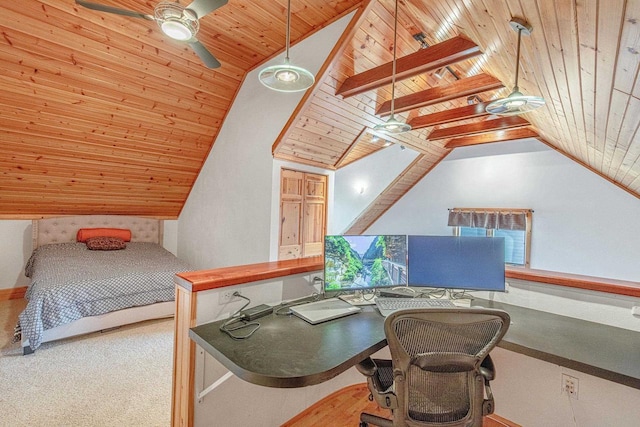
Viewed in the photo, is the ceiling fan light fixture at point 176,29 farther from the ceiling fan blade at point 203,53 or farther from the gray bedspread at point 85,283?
the gray bedspread at point 85,283

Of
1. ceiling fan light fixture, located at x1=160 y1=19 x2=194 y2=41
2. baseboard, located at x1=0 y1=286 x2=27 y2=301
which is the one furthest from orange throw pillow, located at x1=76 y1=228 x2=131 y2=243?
ceiling fan light fixture, located at x1=160 y1=19 x2=194 y2=41

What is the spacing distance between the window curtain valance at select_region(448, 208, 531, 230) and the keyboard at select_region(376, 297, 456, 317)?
425cm

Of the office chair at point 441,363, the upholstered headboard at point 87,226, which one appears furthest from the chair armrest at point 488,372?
the upholstered headboard at point 87,226

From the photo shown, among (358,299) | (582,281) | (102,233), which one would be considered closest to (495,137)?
(582,281)

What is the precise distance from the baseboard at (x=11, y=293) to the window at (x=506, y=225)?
23.2 feet

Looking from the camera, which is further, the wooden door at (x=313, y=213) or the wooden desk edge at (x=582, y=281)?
the wooden door at (x=313, y=213)

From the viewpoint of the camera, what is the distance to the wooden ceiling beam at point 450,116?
365cm

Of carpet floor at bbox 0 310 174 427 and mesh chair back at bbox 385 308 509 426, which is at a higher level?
mesh chair back at bbox 385 308 509 426

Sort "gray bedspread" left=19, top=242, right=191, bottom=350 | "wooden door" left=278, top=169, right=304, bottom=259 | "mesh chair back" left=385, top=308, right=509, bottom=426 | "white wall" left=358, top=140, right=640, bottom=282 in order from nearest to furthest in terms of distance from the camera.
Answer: "mesh chair back" left=385, top=308, right=509, bottom=426 → "gray bedspread" left=19, top=242, right=191, bottom=350 → "wooden door" left=278, top=169, right=304, bottom=259 → "white wall" left=358, top=140, right=640, bottom=282

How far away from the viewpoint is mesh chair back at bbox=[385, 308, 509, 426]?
3.97 ft

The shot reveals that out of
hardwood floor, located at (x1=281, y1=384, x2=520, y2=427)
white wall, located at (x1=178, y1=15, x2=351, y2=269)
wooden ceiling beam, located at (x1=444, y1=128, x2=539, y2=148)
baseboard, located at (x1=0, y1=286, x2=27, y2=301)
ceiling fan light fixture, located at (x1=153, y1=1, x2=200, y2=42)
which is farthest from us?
wooden ceiling beam, located at (x1=444, y1=128, x2=539, y2=148)

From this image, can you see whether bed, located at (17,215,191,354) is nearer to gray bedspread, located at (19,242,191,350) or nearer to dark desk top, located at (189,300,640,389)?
gray bedspread, located at (19,242,191,350)

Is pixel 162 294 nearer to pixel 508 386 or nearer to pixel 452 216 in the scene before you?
pixel 508 386

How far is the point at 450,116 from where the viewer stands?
393cm
